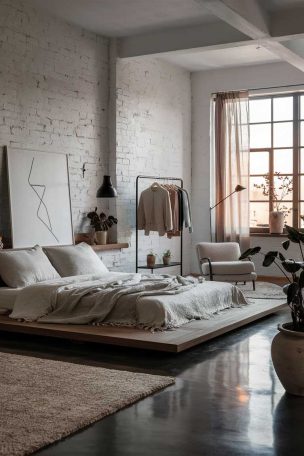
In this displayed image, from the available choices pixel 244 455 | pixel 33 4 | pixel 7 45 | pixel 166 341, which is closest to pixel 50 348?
pixel 166 341

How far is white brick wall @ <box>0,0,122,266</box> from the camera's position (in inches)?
298

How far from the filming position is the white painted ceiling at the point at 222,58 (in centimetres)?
982

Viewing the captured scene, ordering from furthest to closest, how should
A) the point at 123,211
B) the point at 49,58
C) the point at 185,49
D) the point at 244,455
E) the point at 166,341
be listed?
1. the point at 123,211
2. the point at 185,49
3. the point at 49,58
4. the point at 166,341
5. the point at 244,455

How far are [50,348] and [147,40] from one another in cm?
A: 492

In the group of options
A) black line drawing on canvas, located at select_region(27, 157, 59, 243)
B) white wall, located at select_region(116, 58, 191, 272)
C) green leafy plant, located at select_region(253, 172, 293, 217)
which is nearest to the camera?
black line drawing on canvas, located at select_region(27, 157, 59, 243)

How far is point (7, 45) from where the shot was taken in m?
7.53

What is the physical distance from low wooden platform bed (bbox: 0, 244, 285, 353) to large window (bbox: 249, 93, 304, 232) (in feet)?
12.0

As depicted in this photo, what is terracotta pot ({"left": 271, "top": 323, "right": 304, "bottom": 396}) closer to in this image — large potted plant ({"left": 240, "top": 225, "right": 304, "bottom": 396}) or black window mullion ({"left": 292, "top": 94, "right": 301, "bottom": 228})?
large potted plant ({"left": 240, "top": 225, "right": 304, "bottom": 396})

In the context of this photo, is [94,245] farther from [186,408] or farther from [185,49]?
[186,408]

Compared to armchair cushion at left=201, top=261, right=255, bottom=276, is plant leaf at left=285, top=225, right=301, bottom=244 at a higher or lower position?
higher

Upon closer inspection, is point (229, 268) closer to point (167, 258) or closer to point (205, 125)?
point (167, 258)

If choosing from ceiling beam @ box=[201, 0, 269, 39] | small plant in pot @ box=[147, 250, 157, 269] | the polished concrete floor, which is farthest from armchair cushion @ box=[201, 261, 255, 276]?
the polished concrete floor

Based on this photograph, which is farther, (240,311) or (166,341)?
(240,311)

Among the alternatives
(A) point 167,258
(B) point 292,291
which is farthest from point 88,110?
(B) point 292,291
